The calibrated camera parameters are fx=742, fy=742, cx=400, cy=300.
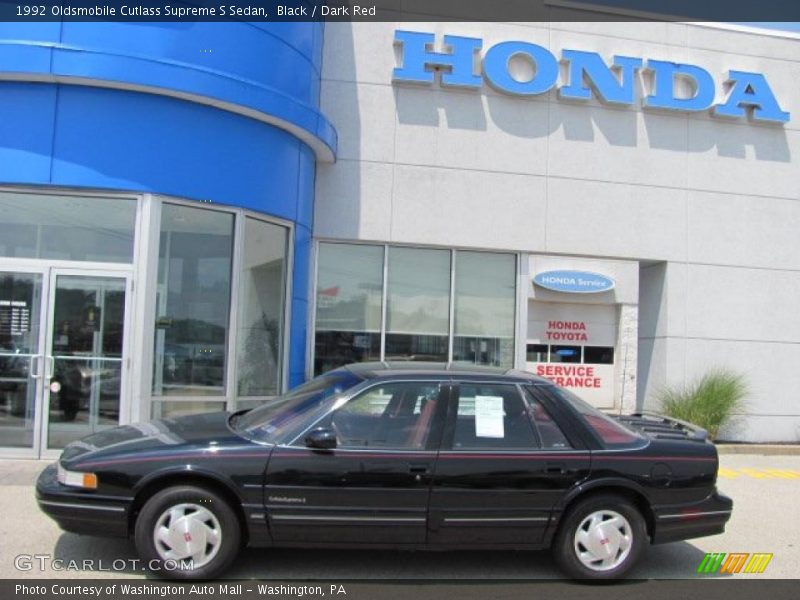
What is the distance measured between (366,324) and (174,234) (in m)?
3.51

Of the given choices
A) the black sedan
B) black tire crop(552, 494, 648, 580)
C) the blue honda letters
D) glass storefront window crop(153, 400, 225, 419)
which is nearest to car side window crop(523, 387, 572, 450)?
the black sedan

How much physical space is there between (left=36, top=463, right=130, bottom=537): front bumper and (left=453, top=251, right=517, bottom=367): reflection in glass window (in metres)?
7.46

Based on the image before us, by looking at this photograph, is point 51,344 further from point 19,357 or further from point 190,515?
point 190,515

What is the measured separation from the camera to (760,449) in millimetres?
11523

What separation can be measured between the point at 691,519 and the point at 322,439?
268cm

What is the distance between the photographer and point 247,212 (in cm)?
952

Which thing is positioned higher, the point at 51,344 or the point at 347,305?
the point at 347,305

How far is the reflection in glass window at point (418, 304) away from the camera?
11539mm

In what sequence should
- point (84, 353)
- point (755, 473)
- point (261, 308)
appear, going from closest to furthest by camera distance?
point (84, 353)
point (755, 473)
point (261, 308)

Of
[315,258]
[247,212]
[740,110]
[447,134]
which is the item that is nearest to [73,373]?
[247,212]

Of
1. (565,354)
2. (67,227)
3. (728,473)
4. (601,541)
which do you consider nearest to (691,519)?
(601,541)

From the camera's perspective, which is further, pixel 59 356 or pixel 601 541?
pixel 59 356

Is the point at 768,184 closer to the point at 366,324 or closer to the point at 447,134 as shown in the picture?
the point at 447,134

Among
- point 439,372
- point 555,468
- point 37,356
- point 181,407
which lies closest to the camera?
point 555,468
